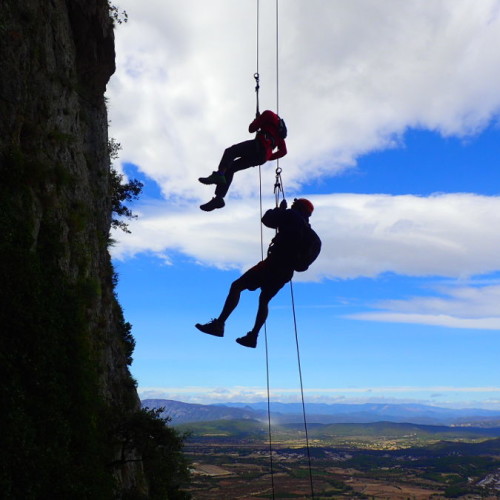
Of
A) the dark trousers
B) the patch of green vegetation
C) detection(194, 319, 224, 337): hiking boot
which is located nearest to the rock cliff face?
the patch of green vegetation

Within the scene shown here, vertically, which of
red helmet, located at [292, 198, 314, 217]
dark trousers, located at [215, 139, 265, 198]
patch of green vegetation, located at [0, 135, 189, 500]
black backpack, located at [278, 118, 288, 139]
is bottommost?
patch of green vegetation, located at [0, 135, 189, 500]

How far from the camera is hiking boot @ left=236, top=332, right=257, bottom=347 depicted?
35.8 feet

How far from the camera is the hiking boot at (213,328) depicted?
10.6 m

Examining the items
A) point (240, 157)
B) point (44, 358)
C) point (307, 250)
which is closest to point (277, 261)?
point (307, 250)

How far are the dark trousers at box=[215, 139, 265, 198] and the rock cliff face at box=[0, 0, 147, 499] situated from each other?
4042mm

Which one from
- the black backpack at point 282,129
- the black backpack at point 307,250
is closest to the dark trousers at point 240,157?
the black backpack at point 282,129

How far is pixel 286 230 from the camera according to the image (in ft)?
34.0

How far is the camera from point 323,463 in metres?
152

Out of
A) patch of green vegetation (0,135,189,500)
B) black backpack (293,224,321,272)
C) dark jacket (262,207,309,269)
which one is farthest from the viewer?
black backpack (293,224,321,272)

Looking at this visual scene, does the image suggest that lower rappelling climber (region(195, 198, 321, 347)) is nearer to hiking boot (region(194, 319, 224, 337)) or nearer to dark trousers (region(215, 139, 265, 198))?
hiking boot (region(194, 319, 224, 337))

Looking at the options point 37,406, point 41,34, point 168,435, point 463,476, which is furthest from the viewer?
point 463,476

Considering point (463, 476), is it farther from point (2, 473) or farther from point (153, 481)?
point (2, 473)

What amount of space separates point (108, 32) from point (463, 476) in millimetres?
140795

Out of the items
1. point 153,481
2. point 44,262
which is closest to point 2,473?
point 44,262
